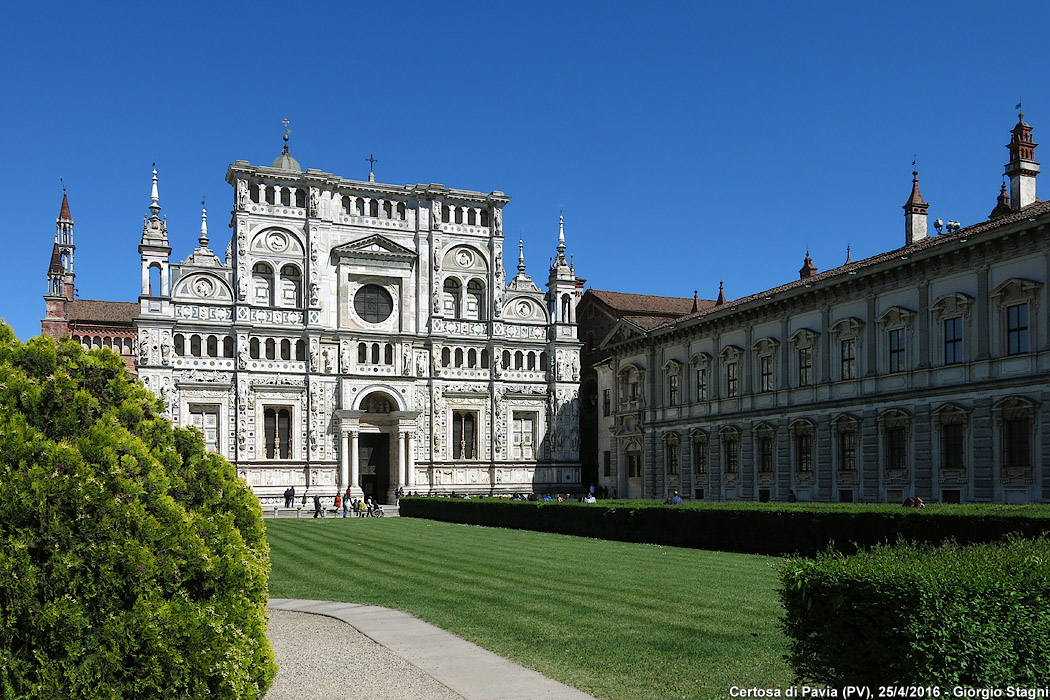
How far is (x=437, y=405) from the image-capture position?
71500mm

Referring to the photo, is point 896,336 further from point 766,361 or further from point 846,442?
point 766,361

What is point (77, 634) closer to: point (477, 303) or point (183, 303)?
point (183, 303)

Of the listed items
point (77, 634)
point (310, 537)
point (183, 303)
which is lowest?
point (310, 537)

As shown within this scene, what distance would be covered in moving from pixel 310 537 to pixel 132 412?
28.0 metres

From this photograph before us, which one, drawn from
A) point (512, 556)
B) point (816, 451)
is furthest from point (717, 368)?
point (512, 556)

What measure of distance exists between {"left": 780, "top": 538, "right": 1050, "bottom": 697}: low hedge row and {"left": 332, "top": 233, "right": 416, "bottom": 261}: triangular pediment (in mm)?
64139

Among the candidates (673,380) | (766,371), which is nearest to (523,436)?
(673,380)

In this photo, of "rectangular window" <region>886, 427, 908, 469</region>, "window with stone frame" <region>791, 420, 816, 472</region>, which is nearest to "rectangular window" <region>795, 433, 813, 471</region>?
"window with stone frame" <region>791, 420, 816, 472</region>

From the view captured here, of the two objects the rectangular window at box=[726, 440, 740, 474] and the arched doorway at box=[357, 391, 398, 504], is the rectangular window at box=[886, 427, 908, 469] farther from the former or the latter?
the arched doorway at box=[357, 391, 398, 504]

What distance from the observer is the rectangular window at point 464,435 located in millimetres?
72688

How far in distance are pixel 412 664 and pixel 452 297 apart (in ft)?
205

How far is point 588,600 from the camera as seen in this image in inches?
672

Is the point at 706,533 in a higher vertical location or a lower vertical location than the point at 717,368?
lower

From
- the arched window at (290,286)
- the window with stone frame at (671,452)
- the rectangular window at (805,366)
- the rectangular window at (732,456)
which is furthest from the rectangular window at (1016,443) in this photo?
the arched window at (290,286)
